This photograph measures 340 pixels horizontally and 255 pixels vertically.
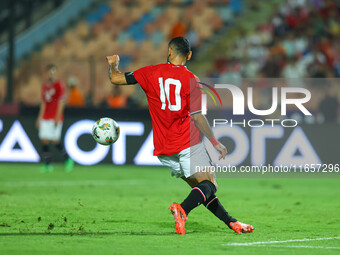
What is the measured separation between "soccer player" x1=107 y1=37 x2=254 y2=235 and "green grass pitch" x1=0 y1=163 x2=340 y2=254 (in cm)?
38

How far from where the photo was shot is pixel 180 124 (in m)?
8.00

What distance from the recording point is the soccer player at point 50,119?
653 inches

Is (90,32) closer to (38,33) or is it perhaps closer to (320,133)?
(38,33)

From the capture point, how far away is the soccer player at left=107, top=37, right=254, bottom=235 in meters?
7.85

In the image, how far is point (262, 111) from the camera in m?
17.5

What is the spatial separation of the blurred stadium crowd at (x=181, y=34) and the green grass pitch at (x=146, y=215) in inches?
171

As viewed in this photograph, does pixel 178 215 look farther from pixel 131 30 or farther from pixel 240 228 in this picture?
pixel 131 30

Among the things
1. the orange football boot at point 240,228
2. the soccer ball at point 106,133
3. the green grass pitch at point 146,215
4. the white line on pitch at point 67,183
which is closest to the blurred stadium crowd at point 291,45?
the green grass pitch at point 146,215

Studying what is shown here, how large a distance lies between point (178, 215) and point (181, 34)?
16.0 metres

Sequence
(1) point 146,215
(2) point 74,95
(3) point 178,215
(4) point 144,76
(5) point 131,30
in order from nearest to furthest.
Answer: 1. (3) point 178,215
2. (4) point 144,76
3. (1) point 146,215
4. (2) point 74,95
5. (5) point 131,30

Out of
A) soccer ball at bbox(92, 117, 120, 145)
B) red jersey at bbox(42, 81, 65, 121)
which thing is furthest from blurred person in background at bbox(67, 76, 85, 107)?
soccer ball at bbox(92, 117, 120, 145)

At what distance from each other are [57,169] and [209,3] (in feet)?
32.3

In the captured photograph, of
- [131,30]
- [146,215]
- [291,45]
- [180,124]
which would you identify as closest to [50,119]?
[146,215]

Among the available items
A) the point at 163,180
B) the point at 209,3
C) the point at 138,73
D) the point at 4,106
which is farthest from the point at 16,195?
the point at 209,3
